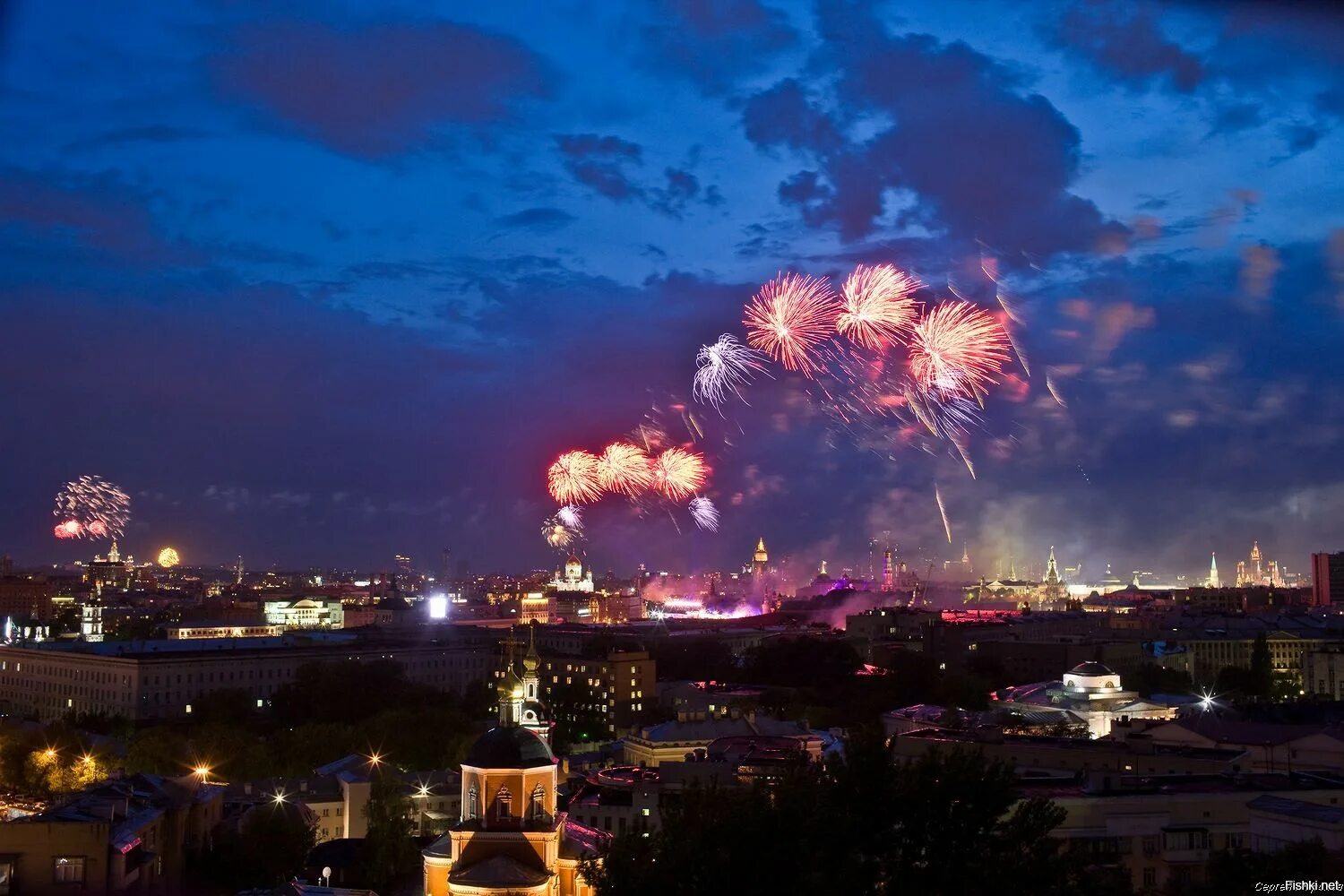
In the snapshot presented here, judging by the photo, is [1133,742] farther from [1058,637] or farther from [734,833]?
[1058,637]

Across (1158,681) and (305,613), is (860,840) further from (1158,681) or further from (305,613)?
(305,613)

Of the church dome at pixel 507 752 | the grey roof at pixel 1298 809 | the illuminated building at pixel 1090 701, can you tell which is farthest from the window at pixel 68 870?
the illuminated building at pixel 1090 701

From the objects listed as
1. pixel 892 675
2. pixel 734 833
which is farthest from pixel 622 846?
pixel 892 675

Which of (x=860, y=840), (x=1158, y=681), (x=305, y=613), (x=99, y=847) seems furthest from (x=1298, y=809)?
(x=305, y=613)

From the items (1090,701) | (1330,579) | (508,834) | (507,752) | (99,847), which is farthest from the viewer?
(1330,579)

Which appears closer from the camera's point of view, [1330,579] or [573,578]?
[1330,579]

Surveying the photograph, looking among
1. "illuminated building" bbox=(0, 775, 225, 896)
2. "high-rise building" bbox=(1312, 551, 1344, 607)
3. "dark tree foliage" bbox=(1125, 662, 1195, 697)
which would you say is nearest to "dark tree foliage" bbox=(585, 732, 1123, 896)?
"illuminated building" bbox=(0, 775, 225, 896)
